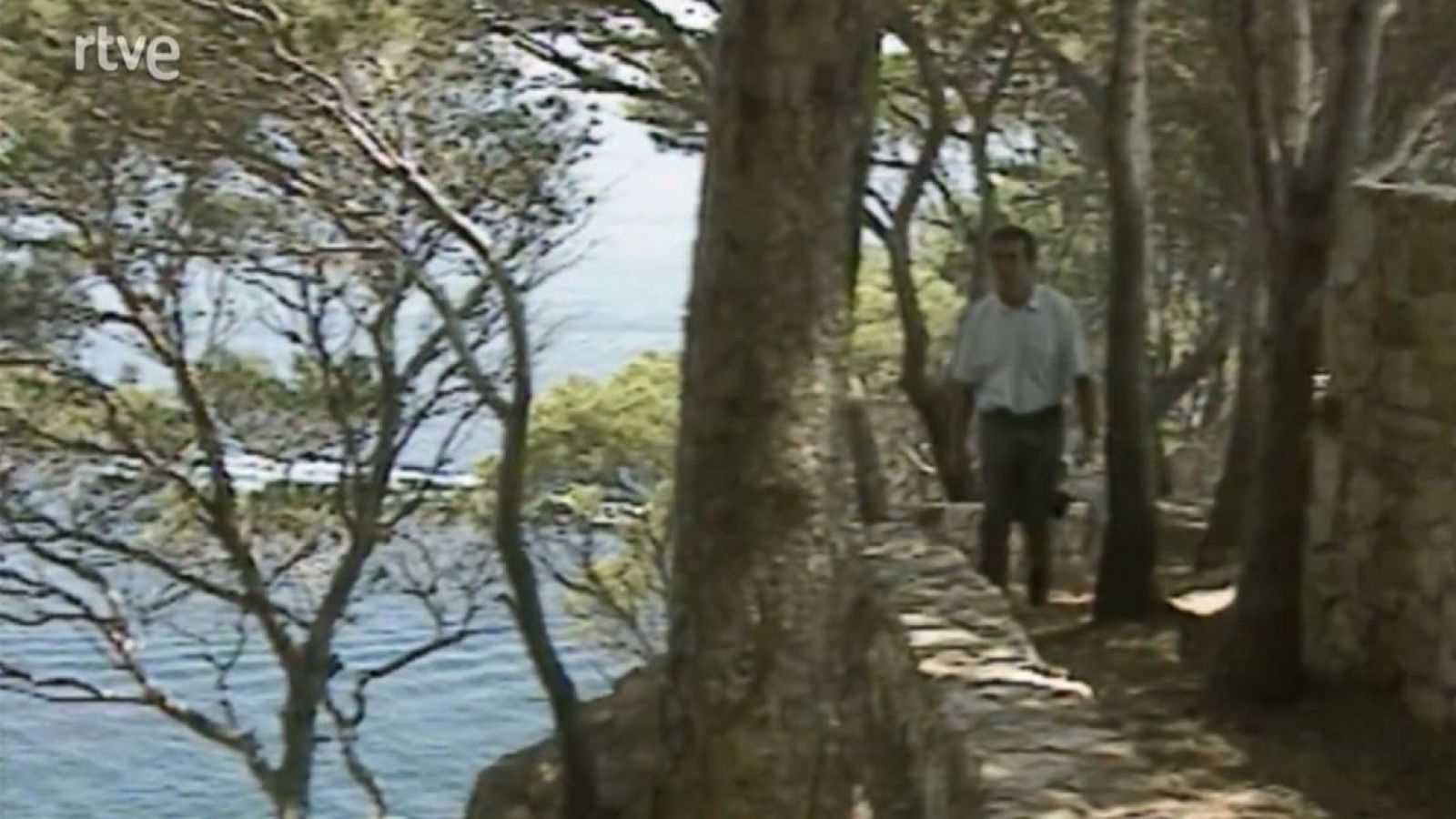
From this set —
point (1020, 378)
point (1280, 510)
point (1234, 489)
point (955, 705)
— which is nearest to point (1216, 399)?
point (1234, 489)

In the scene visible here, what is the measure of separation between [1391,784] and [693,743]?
5.42 ft

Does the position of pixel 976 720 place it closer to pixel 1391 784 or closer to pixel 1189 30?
pixel 1391 784

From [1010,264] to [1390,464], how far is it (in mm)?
1769

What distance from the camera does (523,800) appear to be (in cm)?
1080

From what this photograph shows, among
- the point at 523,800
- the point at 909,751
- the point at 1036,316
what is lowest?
the point at 523,800

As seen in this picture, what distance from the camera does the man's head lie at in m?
6.93

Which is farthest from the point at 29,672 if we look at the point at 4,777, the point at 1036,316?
the point at 1036,316

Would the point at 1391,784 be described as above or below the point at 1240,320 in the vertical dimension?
below

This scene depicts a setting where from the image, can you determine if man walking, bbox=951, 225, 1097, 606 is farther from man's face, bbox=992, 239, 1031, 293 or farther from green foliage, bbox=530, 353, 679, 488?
green foliage, bbox=530, 353, 679, 488

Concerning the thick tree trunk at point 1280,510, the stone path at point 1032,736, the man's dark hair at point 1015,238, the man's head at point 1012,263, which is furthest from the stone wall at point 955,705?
the man's dark hair at point 1015,238

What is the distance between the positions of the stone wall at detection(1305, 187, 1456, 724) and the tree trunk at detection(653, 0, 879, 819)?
1549mm

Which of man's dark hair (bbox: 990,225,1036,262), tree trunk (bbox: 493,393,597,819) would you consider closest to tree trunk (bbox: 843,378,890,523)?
man's dark hair (bbox: 990,225,1036,262)

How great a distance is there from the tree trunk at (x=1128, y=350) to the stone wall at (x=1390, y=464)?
58.2 inches

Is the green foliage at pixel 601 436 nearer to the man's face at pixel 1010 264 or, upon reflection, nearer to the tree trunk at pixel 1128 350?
the tree trunk at pixel 1128 350
